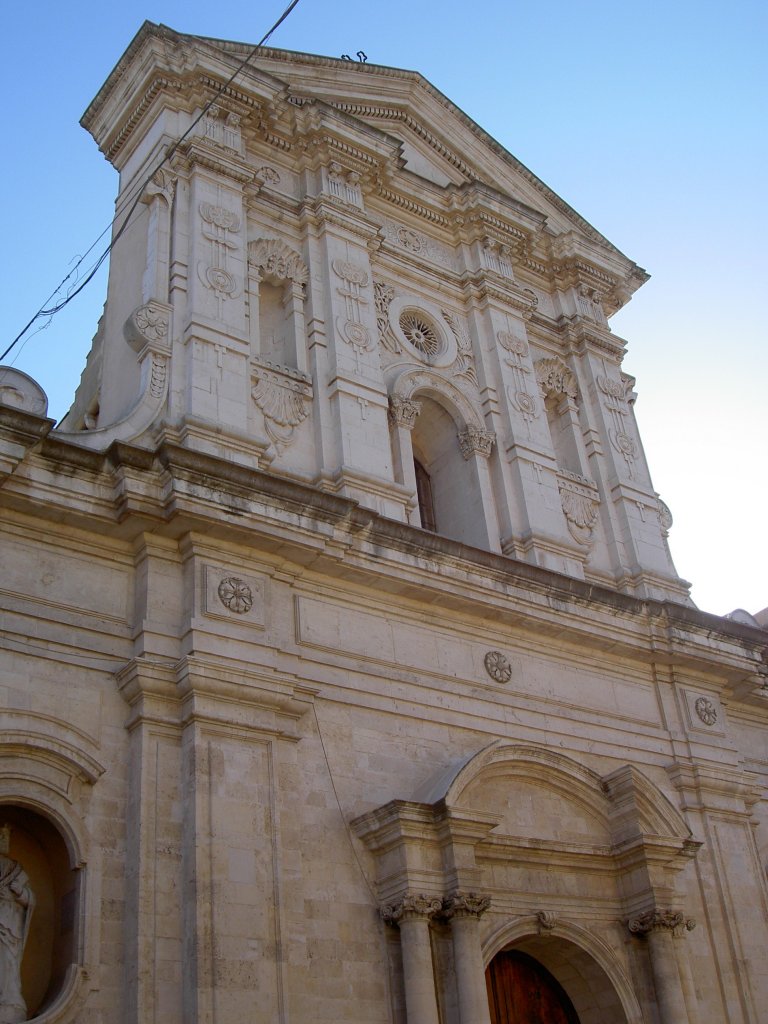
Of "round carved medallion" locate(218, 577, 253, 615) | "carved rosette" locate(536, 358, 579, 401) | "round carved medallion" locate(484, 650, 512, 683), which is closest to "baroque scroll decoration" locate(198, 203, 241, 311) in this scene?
"round carved medallion" locate(218, 577, 253, 615)

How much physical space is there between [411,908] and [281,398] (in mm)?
6667

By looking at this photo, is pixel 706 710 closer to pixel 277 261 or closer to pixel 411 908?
pixel 411 908

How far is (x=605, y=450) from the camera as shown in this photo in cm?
1928

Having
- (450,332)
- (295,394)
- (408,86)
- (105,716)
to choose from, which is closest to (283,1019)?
(105,716)

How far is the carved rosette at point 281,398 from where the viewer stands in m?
15.1

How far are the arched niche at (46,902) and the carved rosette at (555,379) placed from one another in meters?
11.3

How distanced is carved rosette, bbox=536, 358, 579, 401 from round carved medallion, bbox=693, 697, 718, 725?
5.62m

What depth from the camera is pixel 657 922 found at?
1368 centimetres

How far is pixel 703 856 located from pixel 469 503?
5720 millimetres

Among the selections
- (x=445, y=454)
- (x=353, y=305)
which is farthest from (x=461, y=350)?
(x=353, y=305)

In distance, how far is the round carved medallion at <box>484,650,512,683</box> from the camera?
48.5ft

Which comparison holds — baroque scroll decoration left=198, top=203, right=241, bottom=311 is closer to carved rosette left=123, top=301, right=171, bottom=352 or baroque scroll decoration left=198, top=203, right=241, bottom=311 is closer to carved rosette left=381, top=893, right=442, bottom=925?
carved rosette left=123, top=301, right=171, bottom=352

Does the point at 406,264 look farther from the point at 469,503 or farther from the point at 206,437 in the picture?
the point at 206,437

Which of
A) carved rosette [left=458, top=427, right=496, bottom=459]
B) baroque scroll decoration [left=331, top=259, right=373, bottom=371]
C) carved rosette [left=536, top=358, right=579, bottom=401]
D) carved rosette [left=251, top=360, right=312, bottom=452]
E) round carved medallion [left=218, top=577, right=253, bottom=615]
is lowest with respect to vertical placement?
round carved medallion [left=218, top=577, right=253, bottom=615]
